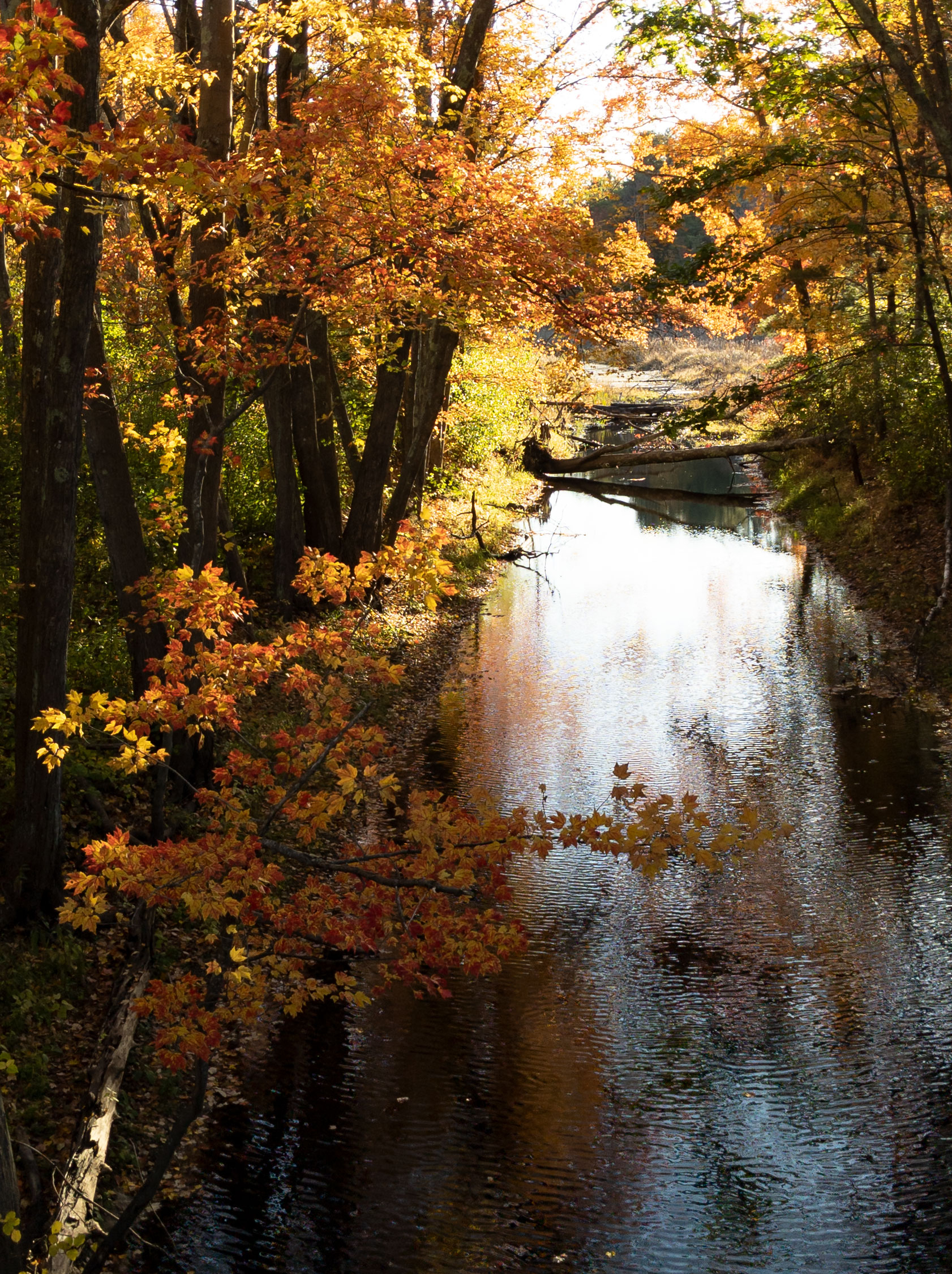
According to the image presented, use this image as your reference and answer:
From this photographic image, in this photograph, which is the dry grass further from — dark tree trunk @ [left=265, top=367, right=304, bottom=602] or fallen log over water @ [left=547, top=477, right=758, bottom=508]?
dark tree trunk @ [left=265, top=367, right=304, bottom=602]

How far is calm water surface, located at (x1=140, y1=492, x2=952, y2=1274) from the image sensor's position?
530cm

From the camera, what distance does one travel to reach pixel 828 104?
624 inches

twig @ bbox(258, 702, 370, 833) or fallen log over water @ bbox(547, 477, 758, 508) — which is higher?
fallen log over water @ bbox(547, 477, 758, 508)

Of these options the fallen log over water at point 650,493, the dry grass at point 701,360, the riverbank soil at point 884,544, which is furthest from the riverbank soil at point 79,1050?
the dry grass at point 701,360

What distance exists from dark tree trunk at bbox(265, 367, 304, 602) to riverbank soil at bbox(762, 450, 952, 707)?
8068 millimetres

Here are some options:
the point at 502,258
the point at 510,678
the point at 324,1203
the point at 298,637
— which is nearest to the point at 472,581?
the point at 510,678

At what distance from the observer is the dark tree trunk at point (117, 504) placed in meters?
8.45

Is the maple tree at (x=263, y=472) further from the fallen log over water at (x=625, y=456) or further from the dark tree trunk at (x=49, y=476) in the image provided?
the fallen log over water at (x=625, y=456)

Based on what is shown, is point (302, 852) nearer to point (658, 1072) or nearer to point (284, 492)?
point (658, 1072)

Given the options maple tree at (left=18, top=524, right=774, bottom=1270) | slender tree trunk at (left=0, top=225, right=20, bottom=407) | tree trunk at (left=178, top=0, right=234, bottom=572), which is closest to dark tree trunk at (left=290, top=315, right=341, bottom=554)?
slender tree trunk at (left=0, top=225, right=20, bottom=407)

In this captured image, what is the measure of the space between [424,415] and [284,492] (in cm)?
372

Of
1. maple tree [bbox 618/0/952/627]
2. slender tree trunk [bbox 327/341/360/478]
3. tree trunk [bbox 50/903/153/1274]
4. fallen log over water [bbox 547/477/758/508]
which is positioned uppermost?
maple tree [bbox 618/0/952/627]

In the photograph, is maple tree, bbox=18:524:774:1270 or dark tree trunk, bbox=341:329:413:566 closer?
maple tree, bbox=18:524:774:1270

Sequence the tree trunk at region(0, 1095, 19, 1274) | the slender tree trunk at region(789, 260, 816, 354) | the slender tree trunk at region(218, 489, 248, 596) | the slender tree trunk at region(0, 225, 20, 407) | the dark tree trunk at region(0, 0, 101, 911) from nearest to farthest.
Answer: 1. the tree trunk at region(0, 1095, 19, 1274)
2. the dark tree trunk at region(0, 0, 101, 911)
3. the slender tree trunk at region(218, 489, 248, 596)
4. the slender tree trunk at region(0, 225, 20, 407)
5. the slender tree trunk at region(789, 260, 816, 354)
